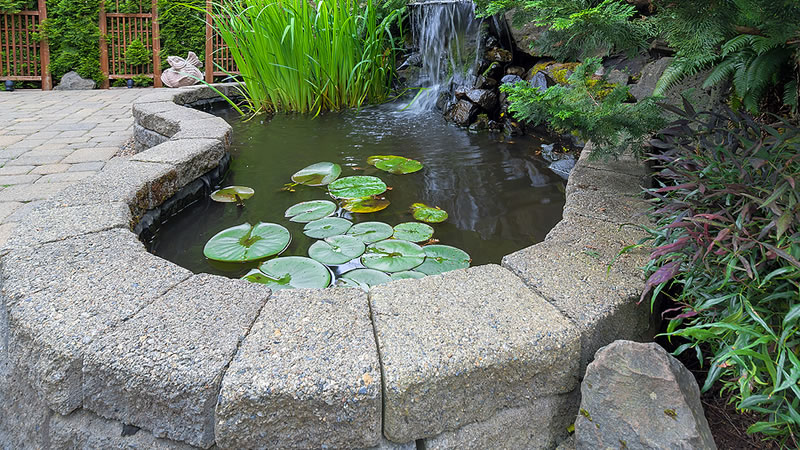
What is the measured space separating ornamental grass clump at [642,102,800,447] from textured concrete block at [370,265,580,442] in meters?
0.26

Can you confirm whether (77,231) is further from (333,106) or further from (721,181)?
(333,106)

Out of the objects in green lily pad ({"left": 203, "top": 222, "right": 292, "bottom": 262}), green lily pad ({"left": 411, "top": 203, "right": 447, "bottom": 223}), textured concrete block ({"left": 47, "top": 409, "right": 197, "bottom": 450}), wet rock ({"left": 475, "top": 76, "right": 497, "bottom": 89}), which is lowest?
textured concrete block ({"left": 47, "top": 409, "right": 197, "bottom": 450})

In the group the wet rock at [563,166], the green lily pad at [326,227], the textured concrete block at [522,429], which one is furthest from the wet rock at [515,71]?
the textured concrete block at [522,429]

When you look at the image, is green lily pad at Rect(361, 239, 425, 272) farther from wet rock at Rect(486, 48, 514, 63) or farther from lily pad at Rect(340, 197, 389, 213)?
wet rock at Rect(486, 48, 514, 63)

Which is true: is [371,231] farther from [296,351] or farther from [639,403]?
[639,403]

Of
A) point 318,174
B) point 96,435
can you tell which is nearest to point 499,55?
point 318,174

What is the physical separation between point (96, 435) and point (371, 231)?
1133 millimetres

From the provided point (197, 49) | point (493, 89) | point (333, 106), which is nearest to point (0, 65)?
point (197, 49)

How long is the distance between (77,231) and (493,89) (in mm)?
3091

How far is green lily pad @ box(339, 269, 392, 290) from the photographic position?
5.36ft

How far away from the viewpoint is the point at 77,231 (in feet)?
4.89

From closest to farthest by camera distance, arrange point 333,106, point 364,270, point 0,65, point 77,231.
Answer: point 77,231 < point 364,270 < point 333,106 < point 0,65

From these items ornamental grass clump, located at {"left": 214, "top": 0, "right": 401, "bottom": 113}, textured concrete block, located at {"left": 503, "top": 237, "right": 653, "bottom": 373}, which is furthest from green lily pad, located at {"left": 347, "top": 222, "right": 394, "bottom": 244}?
ornamental grass clump, located at {"left": 214, "top": 0, "right": 401, "bottom": 113}

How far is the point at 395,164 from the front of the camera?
271 centimetres
